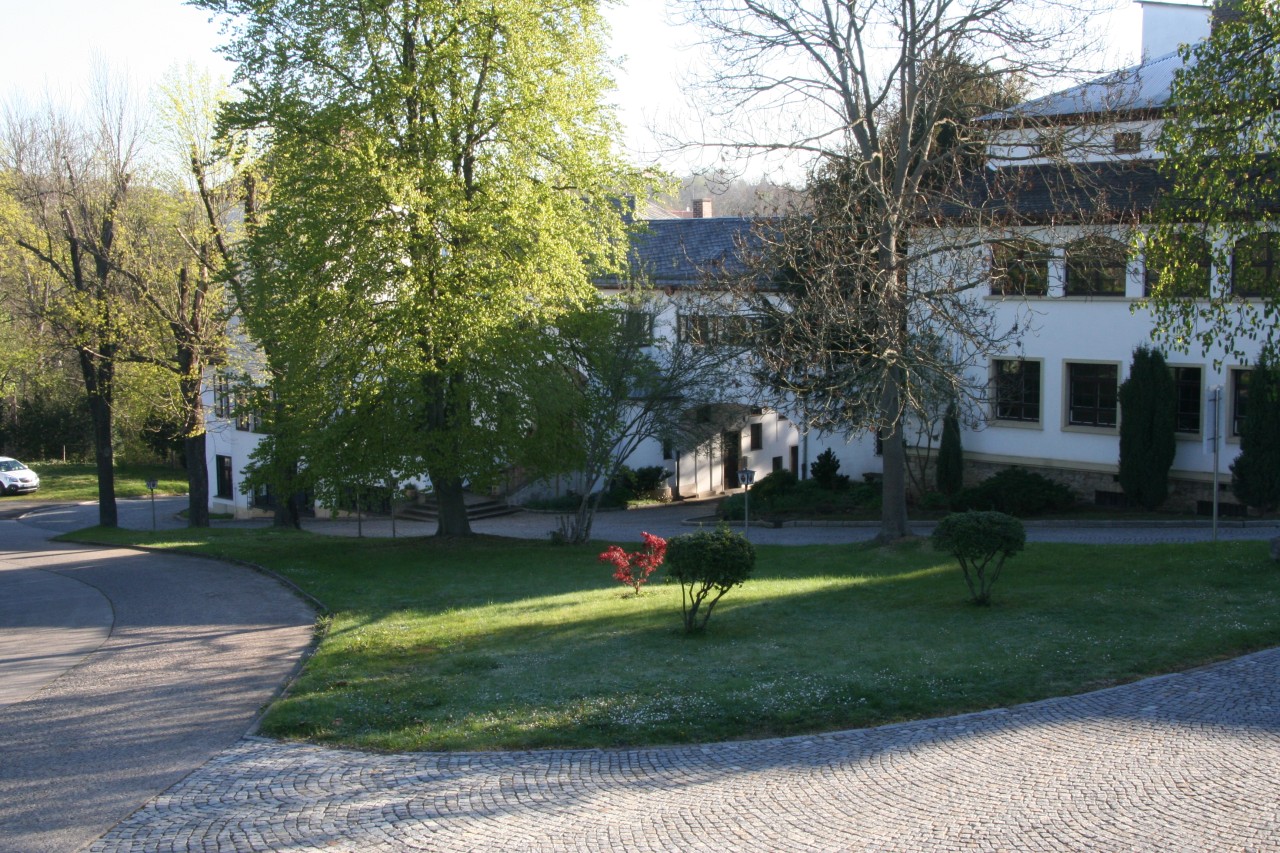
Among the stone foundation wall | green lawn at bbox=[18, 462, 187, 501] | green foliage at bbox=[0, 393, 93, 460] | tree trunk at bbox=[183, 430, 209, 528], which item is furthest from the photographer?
green foliage at bbox=[0, 393, 93, 460]

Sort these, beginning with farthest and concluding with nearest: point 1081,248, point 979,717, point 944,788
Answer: point 1081,248 → point 979,717 → point 944,788

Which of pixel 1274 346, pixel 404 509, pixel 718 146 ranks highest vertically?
pixel 718 146

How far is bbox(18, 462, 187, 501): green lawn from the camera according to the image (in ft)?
155

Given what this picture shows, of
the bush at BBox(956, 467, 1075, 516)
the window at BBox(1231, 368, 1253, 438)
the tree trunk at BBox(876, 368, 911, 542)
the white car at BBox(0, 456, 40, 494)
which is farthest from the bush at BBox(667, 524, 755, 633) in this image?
the white car at BBox(0, 456, 40, 494)

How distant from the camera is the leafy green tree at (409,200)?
64.2ft

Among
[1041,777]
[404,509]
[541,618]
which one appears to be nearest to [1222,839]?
[1041,777]

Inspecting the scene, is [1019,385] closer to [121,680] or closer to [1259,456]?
[1259,456]

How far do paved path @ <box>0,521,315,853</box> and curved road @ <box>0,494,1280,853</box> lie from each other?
0.07 meters

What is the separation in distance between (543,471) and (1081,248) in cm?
1142

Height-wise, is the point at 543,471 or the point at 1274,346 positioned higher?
the point at 1274,346

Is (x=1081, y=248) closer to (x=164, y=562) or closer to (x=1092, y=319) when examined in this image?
(x=1092, y=319)

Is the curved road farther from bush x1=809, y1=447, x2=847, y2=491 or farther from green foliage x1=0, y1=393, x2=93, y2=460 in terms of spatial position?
green foliage x1=0, y1=393, x2=93, y2=460

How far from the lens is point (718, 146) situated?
60.0ft

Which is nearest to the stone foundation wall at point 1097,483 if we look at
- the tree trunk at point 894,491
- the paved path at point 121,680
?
the tree trunk at point 894,491
